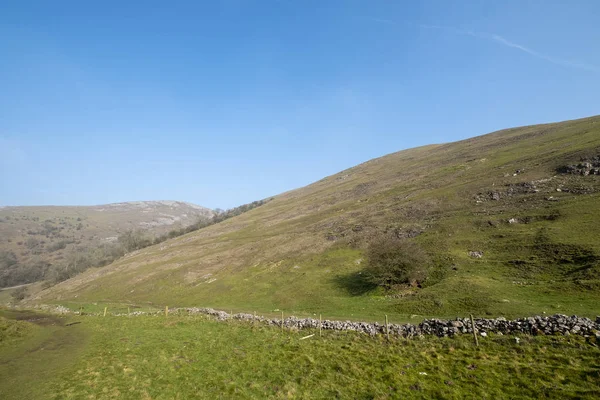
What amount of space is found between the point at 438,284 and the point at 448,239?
17.2 metres

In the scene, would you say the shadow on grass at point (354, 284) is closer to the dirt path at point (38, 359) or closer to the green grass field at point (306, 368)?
the green grass field at point (306, 368)

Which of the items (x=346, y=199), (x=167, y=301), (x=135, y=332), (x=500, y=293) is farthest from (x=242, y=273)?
(x=346, y=199)

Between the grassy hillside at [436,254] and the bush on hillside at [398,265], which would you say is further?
the bush on hillside at [398,265]

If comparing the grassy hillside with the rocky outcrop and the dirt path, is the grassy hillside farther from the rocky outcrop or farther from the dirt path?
the dirt path

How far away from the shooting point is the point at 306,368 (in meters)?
19.7

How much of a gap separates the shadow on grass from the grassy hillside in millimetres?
205

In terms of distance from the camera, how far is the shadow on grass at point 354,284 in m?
50.1

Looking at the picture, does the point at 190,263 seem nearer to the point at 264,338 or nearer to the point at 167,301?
the point at 167,301

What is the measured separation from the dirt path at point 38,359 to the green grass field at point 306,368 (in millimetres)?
90

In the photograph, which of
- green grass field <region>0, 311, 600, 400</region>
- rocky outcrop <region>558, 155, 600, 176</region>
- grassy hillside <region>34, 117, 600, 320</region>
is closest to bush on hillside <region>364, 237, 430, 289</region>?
grassy hillside <region>34, 117, 600, 320</region>

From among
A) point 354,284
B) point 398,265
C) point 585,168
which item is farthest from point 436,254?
point 585,168

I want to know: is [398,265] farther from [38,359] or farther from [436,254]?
[38,359]

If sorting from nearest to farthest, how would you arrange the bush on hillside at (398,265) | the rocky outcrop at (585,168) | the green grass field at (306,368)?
the green grass field at (306,368), the bush on hillside at (398,265), the rocky outcrop at (585,168)

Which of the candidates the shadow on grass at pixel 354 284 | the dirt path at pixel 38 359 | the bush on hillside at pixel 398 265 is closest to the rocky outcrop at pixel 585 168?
the bush on hillside at pixel 398 265
